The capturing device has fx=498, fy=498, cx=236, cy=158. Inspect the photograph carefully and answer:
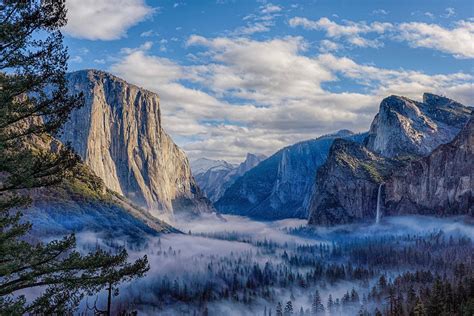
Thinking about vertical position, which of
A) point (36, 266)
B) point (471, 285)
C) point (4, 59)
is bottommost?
point (471, 285)

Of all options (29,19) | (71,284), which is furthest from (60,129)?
(71,284)

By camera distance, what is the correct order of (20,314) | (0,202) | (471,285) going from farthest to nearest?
(471,285), (0,202), (20,314)

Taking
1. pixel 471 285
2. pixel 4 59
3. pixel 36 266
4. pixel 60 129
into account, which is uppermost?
pixel 4 59

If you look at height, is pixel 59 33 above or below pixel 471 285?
above

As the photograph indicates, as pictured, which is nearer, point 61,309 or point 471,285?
point 61,309

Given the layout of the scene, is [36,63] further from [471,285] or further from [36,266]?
[471,285]

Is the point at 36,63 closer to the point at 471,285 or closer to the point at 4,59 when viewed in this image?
the point at 4,59

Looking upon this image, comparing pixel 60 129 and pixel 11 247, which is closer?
pixel 11 247

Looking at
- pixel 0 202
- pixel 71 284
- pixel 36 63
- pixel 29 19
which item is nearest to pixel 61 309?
pixel 71 284

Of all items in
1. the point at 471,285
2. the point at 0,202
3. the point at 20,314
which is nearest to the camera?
the point at 20,314
